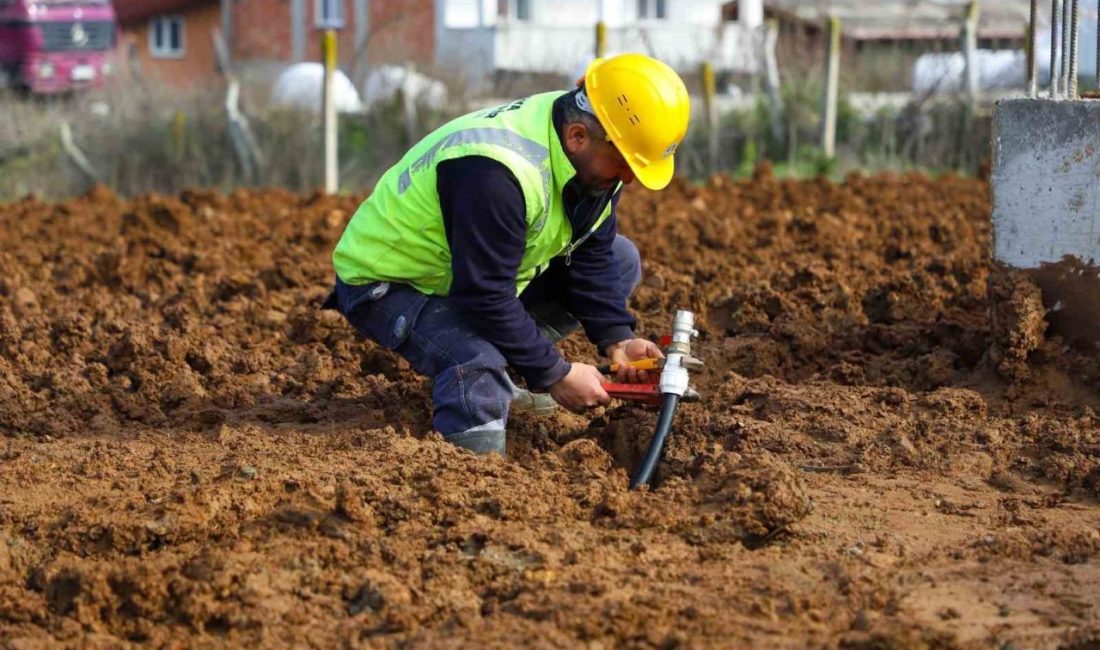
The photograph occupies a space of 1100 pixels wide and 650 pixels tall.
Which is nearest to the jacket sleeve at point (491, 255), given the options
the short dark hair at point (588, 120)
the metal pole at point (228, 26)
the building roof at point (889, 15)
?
the short dark hair at point (588, 120)

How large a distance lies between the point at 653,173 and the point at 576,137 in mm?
281

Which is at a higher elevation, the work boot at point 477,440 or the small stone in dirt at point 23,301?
the small stone in dirt at point 23,301

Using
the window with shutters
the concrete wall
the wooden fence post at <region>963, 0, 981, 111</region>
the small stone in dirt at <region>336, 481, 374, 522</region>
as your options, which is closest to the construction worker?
the small stone in dirt at <region>336, 481, 374, 522</region>

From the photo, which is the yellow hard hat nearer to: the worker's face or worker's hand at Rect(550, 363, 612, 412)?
the worker's face

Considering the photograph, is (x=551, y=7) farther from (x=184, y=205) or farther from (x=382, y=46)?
(x=184, y=205)

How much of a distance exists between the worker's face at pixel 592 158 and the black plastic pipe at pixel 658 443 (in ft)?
2.43

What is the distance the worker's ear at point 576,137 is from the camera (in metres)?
4.68

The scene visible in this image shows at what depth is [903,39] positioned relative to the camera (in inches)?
756

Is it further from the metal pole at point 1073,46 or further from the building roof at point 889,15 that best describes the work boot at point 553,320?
the building roof at point 889,15

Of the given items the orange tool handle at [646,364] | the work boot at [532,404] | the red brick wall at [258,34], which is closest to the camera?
the orange tool handle at [646,364]

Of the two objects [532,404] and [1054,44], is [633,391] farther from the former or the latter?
[1054,44]

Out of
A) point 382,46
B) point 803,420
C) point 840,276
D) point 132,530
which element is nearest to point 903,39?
point 382,46

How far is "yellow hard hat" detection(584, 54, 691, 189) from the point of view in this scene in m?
4.59

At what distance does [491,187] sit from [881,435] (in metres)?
1.66
